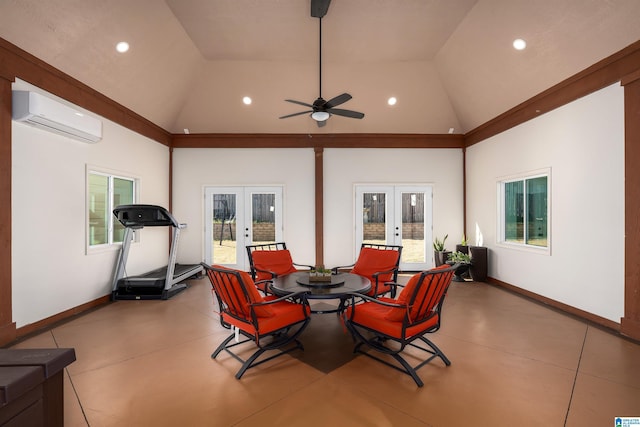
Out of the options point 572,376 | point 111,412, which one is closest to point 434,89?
point 572,376

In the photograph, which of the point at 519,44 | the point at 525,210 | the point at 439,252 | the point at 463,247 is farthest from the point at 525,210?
the point at 519,44

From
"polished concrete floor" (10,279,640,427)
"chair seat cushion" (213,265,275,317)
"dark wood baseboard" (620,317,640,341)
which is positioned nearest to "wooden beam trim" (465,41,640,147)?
"dark wood baseboard" (620,317,640,341)

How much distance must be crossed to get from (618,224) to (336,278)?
354cm

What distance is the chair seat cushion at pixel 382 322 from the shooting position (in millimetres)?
2605

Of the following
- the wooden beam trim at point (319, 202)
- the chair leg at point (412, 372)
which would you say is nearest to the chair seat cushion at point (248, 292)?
the chair leg at point (412, 372)

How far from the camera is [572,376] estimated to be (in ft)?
8.60

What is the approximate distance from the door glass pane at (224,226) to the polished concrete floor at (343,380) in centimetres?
340

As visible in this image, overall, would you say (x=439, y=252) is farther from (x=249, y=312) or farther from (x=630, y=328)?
(x=249, y=312)

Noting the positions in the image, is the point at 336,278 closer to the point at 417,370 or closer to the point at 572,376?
the point at 417,370

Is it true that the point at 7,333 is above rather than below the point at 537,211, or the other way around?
below

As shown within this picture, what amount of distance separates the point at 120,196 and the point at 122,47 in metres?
2.56

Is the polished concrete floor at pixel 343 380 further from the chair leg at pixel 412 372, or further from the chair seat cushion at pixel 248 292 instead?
the chair seat cushion at pixel 248 292

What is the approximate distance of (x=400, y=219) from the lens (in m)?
7.29

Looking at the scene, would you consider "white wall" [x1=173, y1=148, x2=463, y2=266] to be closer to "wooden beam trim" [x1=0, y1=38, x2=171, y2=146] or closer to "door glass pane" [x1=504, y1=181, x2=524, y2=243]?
"door glass pane" [x1=504, y1=181, x2=524, y2=243]
